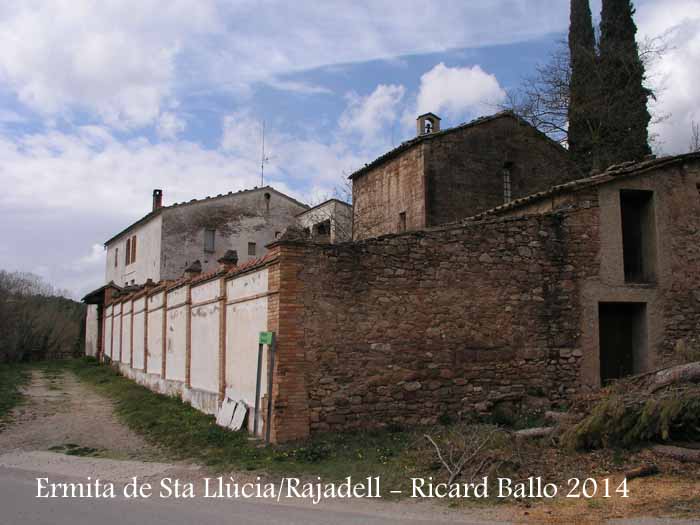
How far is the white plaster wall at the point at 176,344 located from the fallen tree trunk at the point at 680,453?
10.8 m

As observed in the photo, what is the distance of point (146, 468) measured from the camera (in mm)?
9156

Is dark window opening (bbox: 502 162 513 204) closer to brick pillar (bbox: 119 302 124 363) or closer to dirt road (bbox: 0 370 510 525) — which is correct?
dirt road (bbox: 0 370 510 525)

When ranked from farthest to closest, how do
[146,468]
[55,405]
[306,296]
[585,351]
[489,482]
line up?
[55,405], [585,351], [306,296], [146,468], [489,482]

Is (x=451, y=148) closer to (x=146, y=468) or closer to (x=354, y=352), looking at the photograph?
(x=354, y=352)

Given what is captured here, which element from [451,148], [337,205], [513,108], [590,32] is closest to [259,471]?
[451,148]

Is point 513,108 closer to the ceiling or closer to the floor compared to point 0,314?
closer to the ceiling

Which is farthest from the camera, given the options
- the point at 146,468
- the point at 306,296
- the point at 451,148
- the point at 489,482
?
the point at 451,148

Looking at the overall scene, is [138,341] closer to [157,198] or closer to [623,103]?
[623,103]

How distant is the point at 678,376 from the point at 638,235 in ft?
17.1

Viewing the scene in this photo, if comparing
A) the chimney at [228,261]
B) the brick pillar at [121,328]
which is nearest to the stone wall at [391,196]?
the chimney at [228,261]

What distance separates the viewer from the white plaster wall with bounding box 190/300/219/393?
13.0m

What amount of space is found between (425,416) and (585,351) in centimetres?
357

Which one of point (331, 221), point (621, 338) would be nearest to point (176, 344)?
point (621, 338)

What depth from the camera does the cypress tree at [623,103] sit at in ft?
65.8
